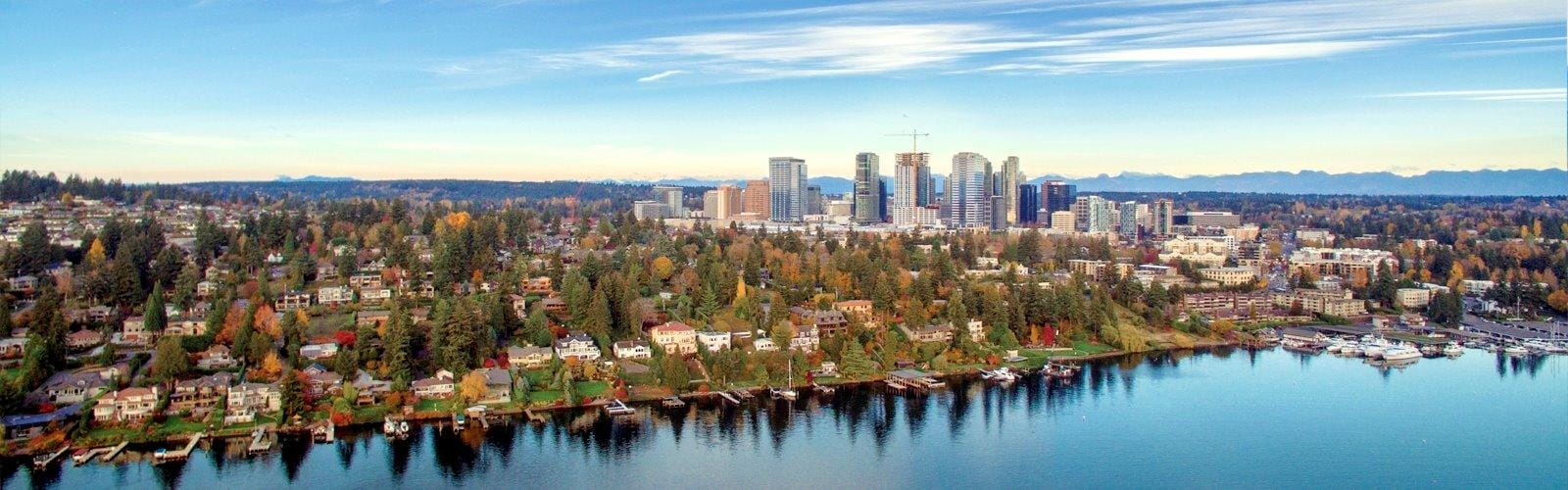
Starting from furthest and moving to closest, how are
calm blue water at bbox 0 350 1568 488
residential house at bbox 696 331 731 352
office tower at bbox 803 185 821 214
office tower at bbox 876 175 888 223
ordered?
office tower at bbox 803 185 821 214 < office tower at bbox 876 175 888 223 < residential house at bbox 696 331 731 352 < calm blue water at bbox 0 350 1568 488

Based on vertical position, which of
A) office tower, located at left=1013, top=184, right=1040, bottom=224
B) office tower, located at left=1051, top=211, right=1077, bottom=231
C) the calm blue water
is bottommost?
the calm blue water

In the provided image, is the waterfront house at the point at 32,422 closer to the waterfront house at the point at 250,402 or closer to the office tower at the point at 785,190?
the waterfront house at the point at 250,402

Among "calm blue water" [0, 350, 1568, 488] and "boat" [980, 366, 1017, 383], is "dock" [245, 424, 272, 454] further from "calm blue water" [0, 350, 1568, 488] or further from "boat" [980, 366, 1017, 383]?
"boat" [980, 366, 1017, 383]

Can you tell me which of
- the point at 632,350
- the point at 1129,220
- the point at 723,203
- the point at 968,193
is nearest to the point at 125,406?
the point at 632,350

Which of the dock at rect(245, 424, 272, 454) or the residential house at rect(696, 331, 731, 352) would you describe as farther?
the residential house at rect(696, 331, 731, 352)

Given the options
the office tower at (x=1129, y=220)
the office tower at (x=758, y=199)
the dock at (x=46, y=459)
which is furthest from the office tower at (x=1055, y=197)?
the dock at (x=46, y=459)

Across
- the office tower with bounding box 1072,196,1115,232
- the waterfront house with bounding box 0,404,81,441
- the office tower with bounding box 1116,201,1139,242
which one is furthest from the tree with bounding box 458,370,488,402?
the office tower with bounding box 1072,196,1115,232

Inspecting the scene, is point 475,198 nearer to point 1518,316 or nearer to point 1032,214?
point 1032,214
